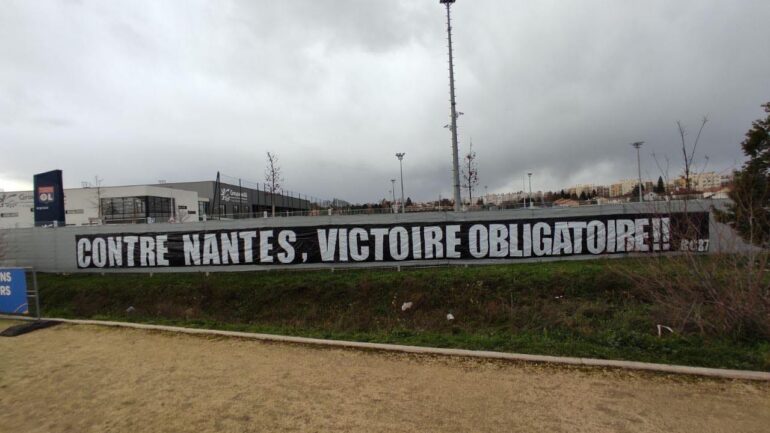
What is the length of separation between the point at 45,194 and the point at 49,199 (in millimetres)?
337

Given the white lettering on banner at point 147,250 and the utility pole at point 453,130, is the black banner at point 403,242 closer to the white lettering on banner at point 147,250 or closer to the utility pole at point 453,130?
the white lettering on banner at point 147,250

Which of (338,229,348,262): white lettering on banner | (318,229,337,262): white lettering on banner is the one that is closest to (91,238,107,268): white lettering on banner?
(318,229,337,262): white lettering on banner

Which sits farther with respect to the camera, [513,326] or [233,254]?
[233,254]

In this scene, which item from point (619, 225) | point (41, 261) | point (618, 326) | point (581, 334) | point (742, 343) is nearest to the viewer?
point (742, 343)

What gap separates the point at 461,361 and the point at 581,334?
10.7ft

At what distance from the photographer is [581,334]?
274 inches

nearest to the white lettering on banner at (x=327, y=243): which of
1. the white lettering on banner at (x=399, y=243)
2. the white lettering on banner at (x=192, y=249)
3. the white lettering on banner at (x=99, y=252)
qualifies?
the white lettering on banner at (x=399, y=243)

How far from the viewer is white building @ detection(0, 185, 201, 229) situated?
4744 cm

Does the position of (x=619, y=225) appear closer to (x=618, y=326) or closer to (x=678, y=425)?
(x=618, y=326)

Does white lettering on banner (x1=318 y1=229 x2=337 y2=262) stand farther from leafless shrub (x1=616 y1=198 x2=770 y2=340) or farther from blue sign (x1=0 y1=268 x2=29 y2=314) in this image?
leafless shrub (x1=616 y1=198 x2=770 y2=340)

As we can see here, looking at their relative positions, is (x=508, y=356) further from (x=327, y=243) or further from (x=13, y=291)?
(x=13, y=291)

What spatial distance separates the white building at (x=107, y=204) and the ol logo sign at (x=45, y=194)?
93.5ft

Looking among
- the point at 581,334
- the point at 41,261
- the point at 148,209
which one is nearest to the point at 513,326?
the point at 581,334

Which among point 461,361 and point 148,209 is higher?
point 148,209
